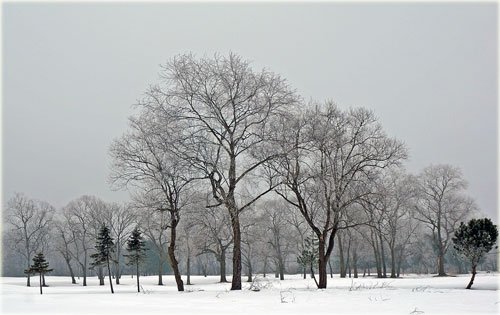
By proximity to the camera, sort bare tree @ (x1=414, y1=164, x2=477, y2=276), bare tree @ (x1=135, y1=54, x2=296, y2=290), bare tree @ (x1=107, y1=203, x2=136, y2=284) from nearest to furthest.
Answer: bare tree @ (x1=135, y1=54, x2=296, y2=290)
bare tree @ (x1=414, y1=164, x2=477, y2=276)
bare tree @ (x1=107, y1=203, x2=136, y2=284)

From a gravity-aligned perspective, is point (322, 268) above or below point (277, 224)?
below

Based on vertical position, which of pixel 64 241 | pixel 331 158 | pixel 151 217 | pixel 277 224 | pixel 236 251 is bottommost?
pixel 64 241

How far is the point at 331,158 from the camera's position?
26984 millimetres

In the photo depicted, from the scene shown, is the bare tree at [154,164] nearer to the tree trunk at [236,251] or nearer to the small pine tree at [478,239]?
the tree trunk at [236,251]

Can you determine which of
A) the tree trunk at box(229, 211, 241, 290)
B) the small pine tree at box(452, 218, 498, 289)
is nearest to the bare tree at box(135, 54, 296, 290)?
the tree trunk at box(229, 211, 241, 290)

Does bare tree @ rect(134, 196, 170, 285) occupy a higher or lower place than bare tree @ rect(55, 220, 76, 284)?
higher

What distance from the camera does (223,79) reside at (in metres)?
23.3

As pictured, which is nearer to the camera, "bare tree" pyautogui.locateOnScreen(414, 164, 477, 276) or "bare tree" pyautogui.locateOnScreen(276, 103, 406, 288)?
"bare tree" pyautogui.locateOnScreen(276, 103, 406, 288)

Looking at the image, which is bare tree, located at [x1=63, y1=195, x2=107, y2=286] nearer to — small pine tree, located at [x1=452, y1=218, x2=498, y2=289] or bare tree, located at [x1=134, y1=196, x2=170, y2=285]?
bare tree, located at [x1=134, y1=196, x2=170, y2=285]

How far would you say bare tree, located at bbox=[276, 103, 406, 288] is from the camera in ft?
83.8

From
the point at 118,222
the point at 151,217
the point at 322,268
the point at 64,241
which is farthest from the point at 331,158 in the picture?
the point at 64,241

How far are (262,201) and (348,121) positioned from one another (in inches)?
1685

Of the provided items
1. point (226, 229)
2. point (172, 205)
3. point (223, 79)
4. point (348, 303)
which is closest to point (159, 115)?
point (223, 79)

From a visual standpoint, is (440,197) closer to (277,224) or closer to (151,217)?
(277,224)
